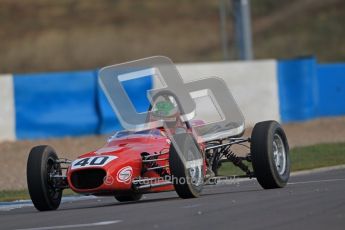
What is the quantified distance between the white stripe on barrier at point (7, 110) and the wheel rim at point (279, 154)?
498 inches

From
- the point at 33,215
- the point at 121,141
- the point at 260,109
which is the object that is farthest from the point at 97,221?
the point at 260,109

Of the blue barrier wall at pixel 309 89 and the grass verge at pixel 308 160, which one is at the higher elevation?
the grass verge at pixel 308 160

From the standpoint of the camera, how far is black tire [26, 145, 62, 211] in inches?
530

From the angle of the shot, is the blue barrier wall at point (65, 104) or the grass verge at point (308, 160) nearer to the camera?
the grass verge at point (308, 160)

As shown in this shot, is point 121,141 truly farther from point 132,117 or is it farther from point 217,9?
point 217,9

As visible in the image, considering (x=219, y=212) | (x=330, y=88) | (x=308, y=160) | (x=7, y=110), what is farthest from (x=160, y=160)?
(x=330, y=88)

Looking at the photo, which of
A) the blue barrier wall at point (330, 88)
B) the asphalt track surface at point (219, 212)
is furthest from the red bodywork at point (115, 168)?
the blue barrier wall at point (330, 88)

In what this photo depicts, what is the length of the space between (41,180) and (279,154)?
3.51m

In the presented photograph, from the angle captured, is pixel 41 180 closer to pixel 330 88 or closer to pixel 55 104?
pixel 55 104

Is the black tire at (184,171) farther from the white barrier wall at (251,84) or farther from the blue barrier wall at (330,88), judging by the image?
the blue barrier wall at (330,88)

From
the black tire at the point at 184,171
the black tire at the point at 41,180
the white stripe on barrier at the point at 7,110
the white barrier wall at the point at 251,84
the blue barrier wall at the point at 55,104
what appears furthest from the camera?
the white barrier wall at the point at 251,84

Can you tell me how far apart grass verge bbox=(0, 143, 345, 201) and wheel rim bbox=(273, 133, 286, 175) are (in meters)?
4.33

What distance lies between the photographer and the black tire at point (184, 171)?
12852 mm

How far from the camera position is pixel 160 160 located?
13648 millimetres
